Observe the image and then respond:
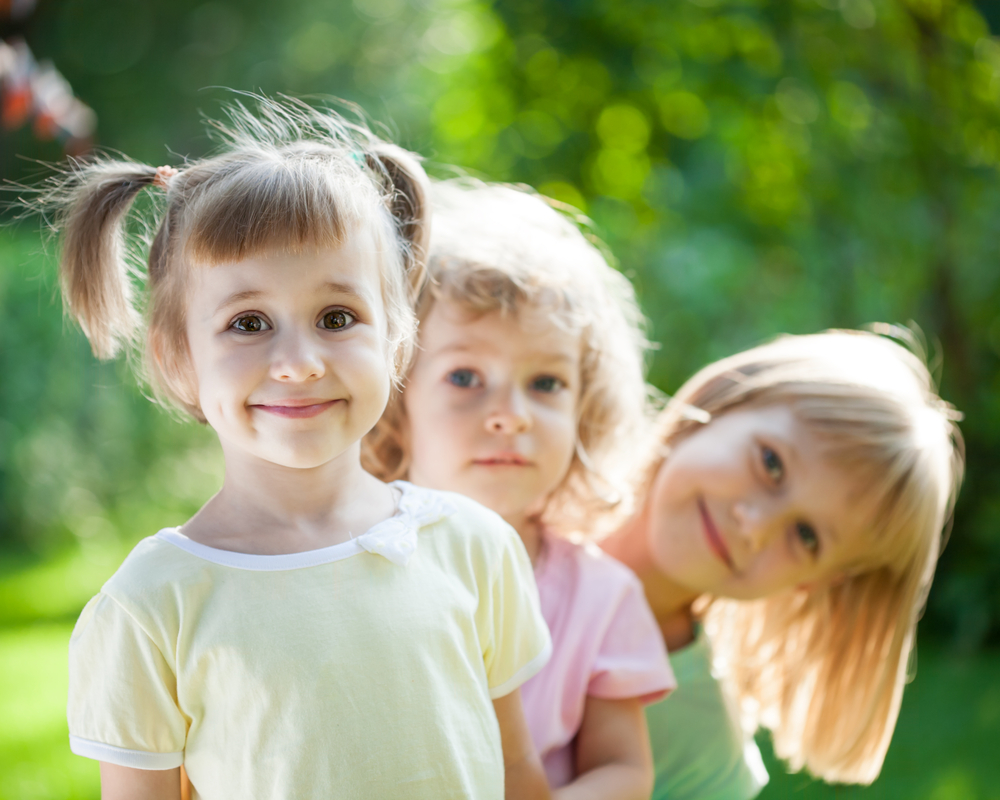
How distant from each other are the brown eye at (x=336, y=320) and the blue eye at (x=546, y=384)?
2.15 feet

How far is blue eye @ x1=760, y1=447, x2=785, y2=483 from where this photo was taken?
221cm

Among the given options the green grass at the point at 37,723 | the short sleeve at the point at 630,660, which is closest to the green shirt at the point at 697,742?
the short sleeve at the point at 630,660

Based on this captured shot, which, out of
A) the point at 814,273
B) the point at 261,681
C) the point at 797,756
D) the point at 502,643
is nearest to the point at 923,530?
the point at 797,756

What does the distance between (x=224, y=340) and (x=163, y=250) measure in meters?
0.19

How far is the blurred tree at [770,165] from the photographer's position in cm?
490

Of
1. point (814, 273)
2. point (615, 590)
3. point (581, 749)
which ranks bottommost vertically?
point (581, 749)

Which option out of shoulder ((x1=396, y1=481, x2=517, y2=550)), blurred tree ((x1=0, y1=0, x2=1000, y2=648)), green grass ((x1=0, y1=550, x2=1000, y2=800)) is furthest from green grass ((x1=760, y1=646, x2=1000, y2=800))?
shoulder ((x1=396, y1=481, x2=517, y2=550))

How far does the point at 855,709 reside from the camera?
245 centimetres

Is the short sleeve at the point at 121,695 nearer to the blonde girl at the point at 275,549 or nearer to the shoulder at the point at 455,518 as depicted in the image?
the blonde girl at the point at 275,549

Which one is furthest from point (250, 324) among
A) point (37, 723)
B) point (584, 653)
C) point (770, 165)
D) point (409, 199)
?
point (770, 165)

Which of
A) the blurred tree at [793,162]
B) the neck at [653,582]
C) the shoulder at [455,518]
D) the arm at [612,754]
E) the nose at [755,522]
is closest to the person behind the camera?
the shoulder at [455,518]

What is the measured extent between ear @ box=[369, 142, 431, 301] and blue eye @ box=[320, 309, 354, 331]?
0.24 meters

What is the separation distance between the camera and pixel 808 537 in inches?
87.7

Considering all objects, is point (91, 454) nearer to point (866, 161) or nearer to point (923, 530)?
point (866, 161)
